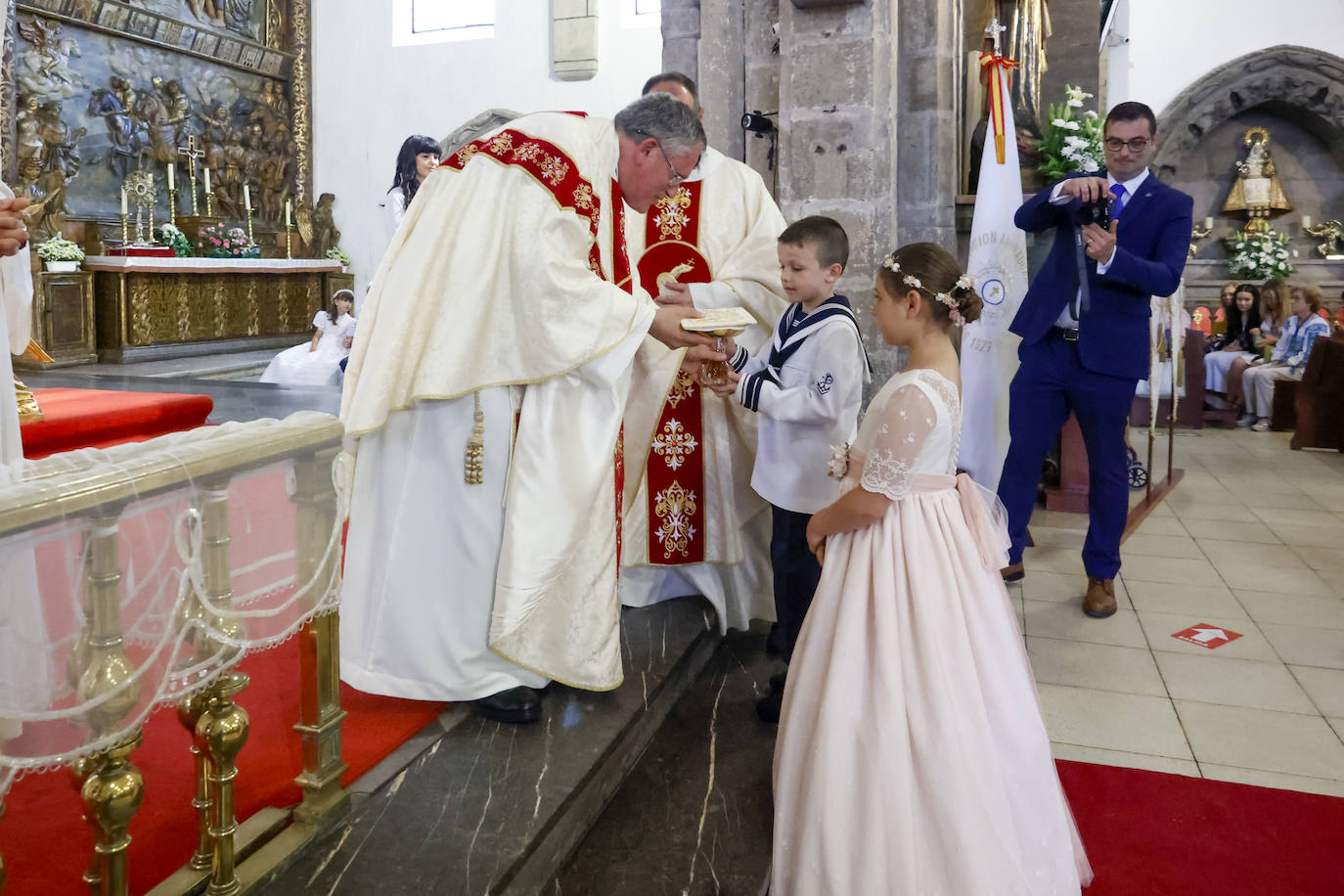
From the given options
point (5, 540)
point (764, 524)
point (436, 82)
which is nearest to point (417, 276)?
point (5, 540)

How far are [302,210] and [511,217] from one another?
1291cm

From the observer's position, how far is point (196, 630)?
68.1 inches

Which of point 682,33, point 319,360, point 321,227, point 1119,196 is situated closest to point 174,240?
point 321,227

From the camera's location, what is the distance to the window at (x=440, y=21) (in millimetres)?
13883

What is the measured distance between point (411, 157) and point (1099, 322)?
3103 millimetres

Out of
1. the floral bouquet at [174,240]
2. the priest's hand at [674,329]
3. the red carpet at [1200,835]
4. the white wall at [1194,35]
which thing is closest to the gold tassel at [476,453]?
the priest's hand at [674,329]

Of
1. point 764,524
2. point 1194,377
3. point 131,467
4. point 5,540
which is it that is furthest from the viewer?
point 1194,377

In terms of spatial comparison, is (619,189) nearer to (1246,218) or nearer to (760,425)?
(760,425)

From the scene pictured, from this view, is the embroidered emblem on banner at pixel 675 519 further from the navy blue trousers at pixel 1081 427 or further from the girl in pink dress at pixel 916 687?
the navy blue trousers at pixel 1081 427

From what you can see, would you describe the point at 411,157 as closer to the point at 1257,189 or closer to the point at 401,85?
the point at 401,85

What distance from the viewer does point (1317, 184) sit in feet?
44.3

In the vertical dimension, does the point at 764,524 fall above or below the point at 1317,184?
below

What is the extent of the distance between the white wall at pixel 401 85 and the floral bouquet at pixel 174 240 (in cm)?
283

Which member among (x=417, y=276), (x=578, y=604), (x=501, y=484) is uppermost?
(x=417, y=276)
